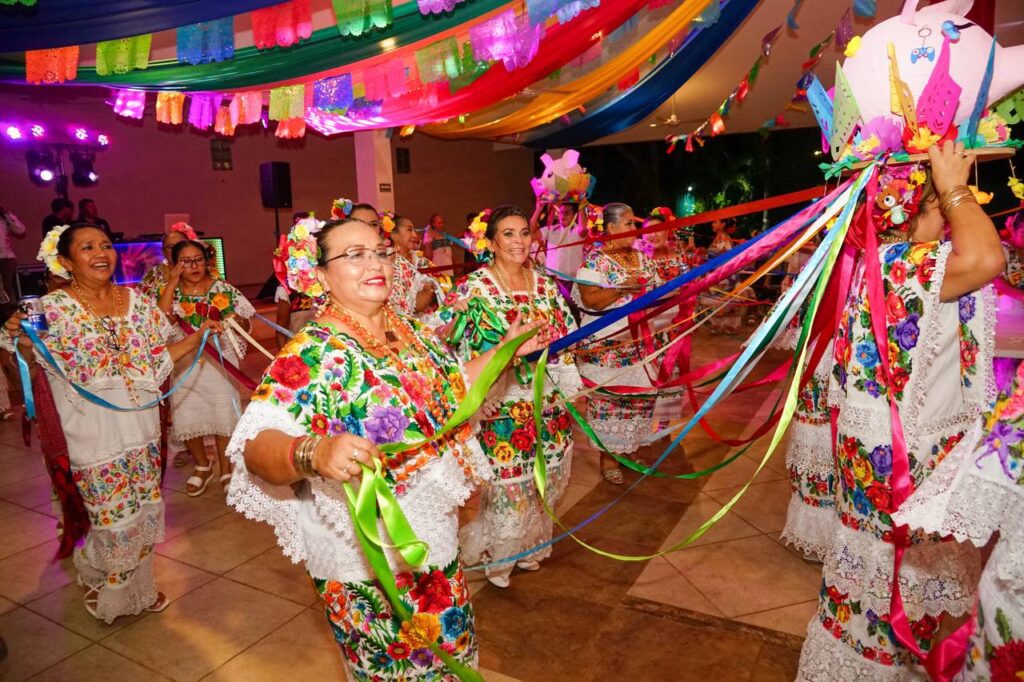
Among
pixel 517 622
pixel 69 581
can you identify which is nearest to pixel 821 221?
pixel 517 622

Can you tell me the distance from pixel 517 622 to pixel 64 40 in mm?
3943

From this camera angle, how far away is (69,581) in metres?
3.36

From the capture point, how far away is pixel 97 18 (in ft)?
12.2

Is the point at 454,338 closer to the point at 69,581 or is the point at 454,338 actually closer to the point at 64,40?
the point at 69,581

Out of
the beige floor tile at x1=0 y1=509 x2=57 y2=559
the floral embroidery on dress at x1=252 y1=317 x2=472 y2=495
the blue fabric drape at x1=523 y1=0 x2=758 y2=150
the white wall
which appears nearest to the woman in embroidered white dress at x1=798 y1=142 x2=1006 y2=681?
the floral embroidery on dress at x1=252 y1=317 x2=472 y2=495

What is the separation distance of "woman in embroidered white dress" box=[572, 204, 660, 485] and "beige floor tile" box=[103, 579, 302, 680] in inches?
85.7

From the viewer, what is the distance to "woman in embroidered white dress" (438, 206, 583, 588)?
3012mm

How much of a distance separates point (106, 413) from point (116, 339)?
320mm

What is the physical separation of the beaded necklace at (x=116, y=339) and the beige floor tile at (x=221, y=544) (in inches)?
39.4

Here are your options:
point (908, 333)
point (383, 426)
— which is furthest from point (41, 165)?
point (908, 333)

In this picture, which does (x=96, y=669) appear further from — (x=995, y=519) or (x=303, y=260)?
(x=995, y=519)

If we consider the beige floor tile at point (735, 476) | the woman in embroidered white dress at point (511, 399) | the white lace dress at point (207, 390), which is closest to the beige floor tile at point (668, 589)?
the woman in embroidered white dress at point (511, 399)

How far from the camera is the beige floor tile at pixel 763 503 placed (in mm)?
3582

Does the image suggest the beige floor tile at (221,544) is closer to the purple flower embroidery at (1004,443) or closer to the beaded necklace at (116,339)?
the beaded necklace at (116,339)
